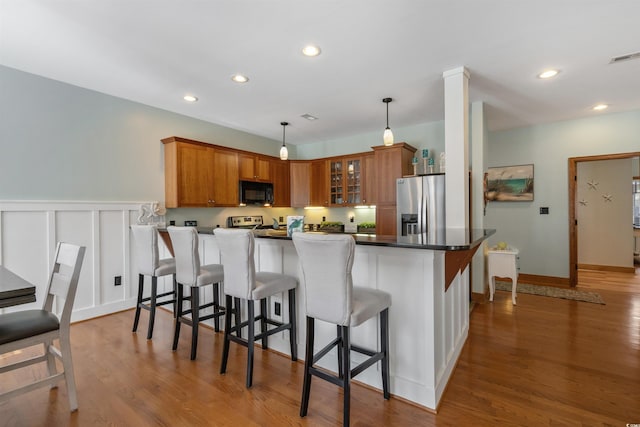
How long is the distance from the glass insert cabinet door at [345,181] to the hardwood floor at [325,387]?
9.43 ft

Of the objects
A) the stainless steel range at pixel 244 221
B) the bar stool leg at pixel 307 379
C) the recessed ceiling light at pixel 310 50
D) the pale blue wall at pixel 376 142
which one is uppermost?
the recessed ceiling light at pixel 310 50

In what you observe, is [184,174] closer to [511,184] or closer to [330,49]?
[330,49]

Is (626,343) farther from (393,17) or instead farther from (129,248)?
(129,248)

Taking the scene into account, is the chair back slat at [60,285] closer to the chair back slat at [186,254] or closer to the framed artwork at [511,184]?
the chair back slat at [186,254]

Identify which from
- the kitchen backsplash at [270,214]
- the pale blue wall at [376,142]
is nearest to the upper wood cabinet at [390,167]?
the pale blue wall at [376,142]

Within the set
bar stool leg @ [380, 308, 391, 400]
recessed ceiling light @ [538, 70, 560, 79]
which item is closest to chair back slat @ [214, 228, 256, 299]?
bar stool leg @ [380, 308, 391, 400]

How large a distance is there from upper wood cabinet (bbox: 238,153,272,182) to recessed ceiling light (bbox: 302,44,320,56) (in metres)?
2.57

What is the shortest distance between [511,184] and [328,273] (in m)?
4.70

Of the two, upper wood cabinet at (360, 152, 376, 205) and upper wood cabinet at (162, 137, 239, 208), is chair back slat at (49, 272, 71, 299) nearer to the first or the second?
upper wood cabinet at (162, 137, 239, 208)

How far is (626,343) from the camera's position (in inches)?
107

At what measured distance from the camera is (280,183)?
5652mm

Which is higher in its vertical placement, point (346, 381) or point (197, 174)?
point (197, 174)

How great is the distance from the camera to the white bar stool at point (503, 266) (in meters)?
3.89

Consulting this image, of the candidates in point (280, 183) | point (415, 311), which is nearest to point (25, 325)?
point (415, 311)
